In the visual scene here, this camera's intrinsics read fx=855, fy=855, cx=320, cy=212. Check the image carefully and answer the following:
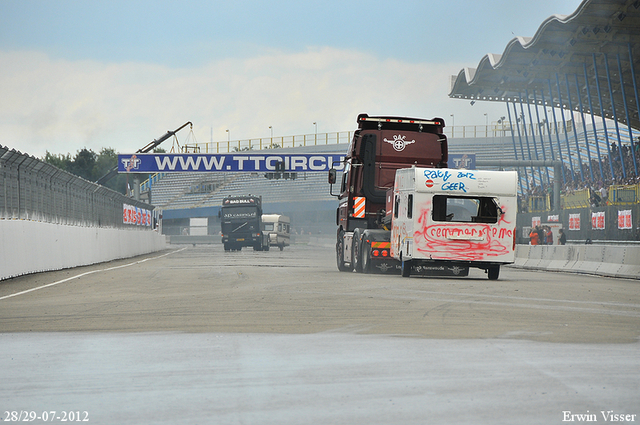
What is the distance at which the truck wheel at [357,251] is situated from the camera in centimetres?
2239

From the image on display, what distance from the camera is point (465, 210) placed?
20.1 m

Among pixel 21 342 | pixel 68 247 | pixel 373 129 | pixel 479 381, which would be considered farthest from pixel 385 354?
pixel 68 247

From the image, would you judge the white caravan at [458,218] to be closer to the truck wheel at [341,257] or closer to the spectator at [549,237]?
the truck wheel at [341,257]

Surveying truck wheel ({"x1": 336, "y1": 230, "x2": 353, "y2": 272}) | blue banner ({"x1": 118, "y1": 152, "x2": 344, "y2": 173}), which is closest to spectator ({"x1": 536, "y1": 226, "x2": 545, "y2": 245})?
truck wheel ({"x1": 336, "y1": 230, "x2": 353, "y2": 272})

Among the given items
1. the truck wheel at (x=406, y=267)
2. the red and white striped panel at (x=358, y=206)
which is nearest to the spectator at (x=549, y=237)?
the red and white striped panel at (x=358, y=206)

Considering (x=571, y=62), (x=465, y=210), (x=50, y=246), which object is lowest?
(x=50, y=246)

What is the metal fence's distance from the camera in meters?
20.0

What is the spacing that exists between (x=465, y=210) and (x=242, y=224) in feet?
136

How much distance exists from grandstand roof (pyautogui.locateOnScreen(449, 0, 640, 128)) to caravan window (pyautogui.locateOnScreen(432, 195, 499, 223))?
27.6m

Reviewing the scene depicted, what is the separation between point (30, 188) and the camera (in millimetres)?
21953

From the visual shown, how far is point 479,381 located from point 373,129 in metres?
16.9

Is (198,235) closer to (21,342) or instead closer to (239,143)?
(239,143)

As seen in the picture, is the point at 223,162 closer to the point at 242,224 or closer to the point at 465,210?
the point at 242,224

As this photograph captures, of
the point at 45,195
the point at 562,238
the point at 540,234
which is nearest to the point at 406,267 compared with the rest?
the point at 45,195
